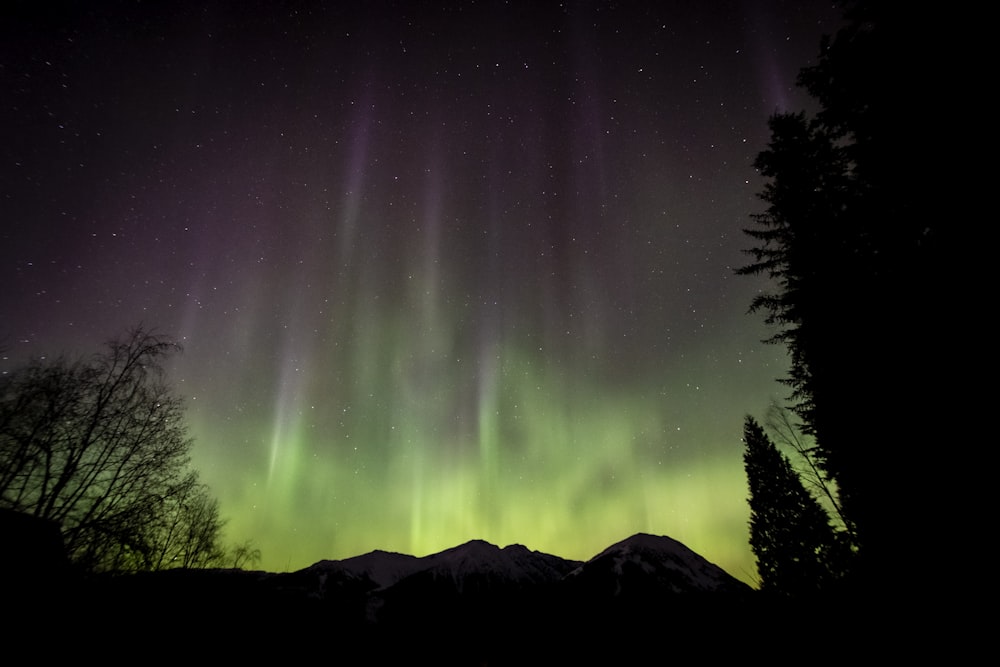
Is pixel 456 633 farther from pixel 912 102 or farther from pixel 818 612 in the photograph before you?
pixel 912 102

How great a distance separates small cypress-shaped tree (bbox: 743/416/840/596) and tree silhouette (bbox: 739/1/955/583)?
27.3m

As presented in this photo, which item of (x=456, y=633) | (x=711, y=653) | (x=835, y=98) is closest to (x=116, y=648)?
(x=835, y=98)

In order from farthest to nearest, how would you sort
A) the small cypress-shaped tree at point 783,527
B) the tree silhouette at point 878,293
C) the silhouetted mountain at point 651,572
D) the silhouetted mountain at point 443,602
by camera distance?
1. the silhouetted mountain at point 651,572
2. the small cypress-shaped tree at point 783,527
3. the silhouetted mountain at point 443,602
4. the tree silhouette at point 878,293

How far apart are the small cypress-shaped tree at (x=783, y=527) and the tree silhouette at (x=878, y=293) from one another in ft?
89.6

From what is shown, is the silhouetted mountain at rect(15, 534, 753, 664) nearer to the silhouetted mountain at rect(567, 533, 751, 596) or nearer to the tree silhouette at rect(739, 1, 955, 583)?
the silhouetted mountain at rect(567, 533, 751, 596)

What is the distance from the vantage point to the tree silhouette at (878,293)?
669 cm

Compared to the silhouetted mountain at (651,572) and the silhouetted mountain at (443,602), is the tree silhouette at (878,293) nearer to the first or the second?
the silhouetted mountain at (443,602)

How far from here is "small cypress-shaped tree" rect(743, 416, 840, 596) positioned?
29.9 m

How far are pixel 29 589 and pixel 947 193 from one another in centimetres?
2192

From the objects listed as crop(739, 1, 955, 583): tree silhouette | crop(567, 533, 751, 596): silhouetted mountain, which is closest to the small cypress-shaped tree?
crop(739, 1, 955, 583): tree silhouette

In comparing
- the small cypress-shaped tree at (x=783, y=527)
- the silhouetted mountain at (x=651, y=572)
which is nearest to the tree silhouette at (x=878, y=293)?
the small cypress-shaped tree at (x=783, y=527)

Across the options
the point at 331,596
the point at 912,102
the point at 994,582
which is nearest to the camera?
the point at 994,582

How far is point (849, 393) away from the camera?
973 cm

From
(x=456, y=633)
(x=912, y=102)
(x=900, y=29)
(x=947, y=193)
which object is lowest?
(x=456, y=633)
